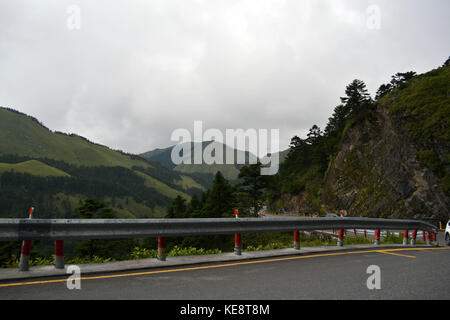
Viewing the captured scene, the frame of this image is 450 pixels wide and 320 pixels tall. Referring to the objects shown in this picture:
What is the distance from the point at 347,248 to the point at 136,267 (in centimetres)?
719

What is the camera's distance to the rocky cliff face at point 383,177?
39.8 metres

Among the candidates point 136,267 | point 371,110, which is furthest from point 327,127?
point 136,267

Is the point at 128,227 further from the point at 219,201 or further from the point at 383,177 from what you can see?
the point at 219,201

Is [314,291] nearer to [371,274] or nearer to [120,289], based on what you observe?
[371,274]

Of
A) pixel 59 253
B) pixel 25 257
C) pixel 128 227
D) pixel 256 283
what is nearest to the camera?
pixel 256 283

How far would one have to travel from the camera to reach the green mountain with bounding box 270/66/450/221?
1554 inches

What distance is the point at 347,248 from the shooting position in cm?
1088

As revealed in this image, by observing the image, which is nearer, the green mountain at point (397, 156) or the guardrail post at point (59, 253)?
the guardrail post at point (59, 253)

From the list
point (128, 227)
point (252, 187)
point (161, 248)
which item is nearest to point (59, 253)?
point (128, 227)

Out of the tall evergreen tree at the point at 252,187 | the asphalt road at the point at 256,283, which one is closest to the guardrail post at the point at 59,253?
the asphalt road at the point at 256,283

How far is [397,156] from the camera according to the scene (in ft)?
148

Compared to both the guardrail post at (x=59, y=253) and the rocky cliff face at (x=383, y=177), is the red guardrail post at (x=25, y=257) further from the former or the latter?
the rocky cliff face at (x=383, y=177)

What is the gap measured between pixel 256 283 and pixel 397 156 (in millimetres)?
45654

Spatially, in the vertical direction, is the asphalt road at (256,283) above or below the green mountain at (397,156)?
below
